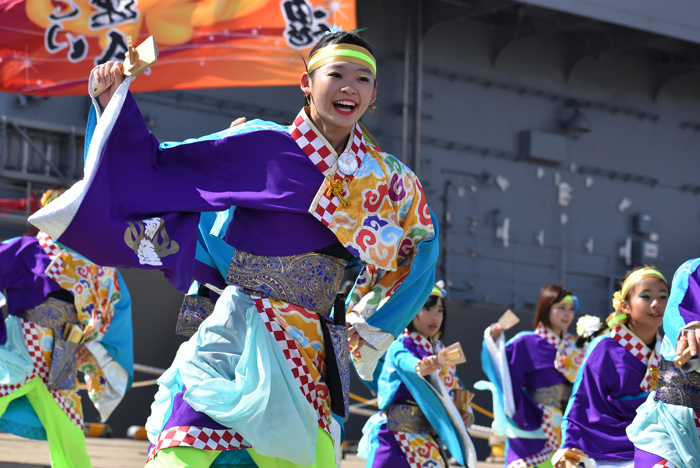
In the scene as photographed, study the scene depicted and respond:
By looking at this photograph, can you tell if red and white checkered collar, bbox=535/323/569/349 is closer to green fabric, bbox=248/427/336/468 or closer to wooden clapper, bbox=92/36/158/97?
green fabric, bbox=248/427/336/468

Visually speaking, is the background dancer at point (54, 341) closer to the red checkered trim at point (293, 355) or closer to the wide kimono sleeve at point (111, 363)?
the wide kimono sleeve at point (111, 363)

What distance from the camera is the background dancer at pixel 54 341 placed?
17.1ft

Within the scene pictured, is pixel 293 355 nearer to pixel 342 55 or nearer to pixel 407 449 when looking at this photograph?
pixel 342 55

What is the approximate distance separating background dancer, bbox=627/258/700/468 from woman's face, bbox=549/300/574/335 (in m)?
3.05

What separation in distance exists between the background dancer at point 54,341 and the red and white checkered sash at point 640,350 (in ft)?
9.62

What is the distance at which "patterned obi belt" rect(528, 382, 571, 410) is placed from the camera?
6.46m

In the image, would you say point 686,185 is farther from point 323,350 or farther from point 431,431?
point 323,350

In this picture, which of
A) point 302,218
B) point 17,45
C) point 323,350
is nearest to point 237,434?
point 323,350

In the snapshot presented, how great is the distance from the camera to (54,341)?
547 centimetres

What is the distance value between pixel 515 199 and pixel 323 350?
11.9 meters

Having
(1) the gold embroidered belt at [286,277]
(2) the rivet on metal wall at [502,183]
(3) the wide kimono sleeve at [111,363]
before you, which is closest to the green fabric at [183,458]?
(1) the gold embroidered belt at [286,277]

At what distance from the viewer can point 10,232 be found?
10.2 m

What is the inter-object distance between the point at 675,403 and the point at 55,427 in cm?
336

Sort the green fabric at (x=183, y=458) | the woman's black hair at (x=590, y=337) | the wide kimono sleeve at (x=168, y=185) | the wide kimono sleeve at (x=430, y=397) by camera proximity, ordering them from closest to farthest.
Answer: the green fabric at (x=183, y=458)
the wide kimono sleeve at (x=168, y=185)
the wide kimono sleeve at (x=430, y=397)
the woman's black hair at (x=590, y=337)
